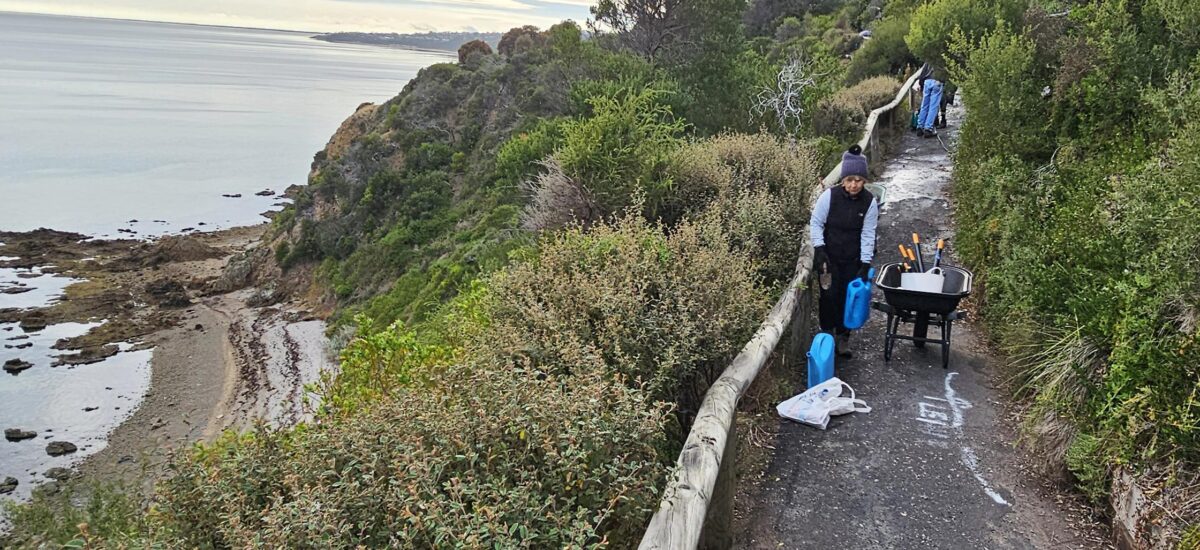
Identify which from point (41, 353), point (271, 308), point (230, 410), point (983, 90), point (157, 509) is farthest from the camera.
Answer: point (271, 308)

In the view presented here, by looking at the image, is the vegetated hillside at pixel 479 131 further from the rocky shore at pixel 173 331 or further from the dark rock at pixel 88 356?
the dark rock at pixel 88 356

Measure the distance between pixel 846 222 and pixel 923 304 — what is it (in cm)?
96

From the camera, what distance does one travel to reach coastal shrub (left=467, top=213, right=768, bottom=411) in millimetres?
4512

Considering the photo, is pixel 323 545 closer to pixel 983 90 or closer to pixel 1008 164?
pixel 1008 164

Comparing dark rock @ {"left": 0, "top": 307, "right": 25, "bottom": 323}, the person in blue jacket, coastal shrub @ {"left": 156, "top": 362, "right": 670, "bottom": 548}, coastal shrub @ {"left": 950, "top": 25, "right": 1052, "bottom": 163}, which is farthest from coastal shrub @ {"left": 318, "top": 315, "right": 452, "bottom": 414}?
dark rock @ {"left": 0, "top": 307, "right": 25, "bottom": 323}

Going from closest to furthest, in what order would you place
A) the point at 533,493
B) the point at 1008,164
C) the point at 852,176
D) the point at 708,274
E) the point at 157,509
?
the point at 533,493, the point at 157,509, the point at 708,274, the point at 852,176, the point at 1008,164

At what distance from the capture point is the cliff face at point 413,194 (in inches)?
1451

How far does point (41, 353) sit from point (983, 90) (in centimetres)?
3955

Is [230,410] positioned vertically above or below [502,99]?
below

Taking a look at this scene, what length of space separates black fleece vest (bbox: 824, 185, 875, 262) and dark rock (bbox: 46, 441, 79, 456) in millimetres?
27547

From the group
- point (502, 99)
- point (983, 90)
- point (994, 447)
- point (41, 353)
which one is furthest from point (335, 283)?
point (994, 447)

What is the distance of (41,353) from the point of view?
3284cm

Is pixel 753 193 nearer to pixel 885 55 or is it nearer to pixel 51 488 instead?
pixel 885 55

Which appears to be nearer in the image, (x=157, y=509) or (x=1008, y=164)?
(x=157, y=509)
